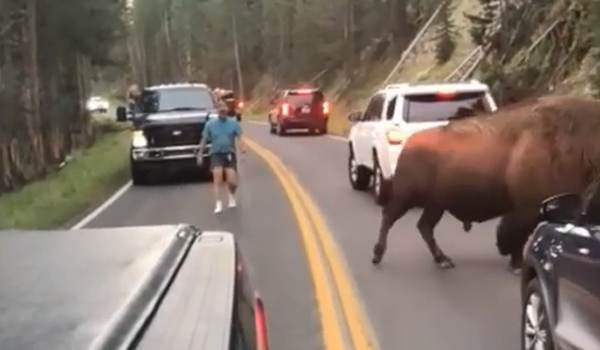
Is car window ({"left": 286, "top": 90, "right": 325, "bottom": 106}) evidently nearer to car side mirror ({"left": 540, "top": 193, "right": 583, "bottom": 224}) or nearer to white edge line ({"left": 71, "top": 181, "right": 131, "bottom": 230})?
white edge line ({"left": 71, "top": 181, "right": 131, "bottom": 230})

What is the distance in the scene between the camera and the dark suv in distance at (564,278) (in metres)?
6.17

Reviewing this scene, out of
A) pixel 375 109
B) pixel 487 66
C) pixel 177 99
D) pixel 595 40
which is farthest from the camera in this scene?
pixel 487 66

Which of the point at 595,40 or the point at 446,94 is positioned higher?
the point at 595,40

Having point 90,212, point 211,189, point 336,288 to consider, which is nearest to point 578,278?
point 336,288

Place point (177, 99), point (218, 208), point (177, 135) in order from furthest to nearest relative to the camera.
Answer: point (177, 99) < point (177, 135) < point (218, 208)

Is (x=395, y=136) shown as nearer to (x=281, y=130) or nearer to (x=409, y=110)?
(x=409, y=110)

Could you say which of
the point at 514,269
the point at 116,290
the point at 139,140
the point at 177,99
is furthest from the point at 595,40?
the point at 116,290

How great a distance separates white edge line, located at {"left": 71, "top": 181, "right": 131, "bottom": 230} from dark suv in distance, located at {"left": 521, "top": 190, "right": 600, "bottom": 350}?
1131cm

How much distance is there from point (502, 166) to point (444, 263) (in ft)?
4.08

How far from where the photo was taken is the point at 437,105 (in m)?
19.2

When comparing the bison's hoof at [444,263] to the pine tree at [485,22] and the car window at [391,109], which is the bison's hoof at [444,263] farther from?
the pine tree at [485,22]

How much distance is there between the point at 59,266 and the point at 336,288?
8.36m

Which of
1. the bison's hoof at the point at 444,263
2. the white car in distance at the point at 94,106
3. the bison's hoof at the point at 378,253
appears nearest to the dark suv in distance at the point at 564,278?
the bison's hoof at the point at 444,263

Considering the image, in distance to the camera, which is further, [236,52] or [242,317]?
[236,52]
